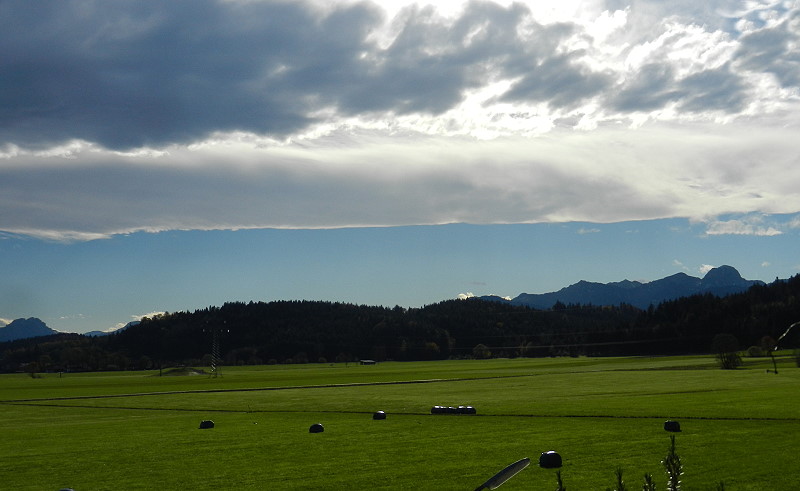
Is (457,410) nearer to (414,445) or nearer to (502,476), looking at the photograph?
(414,445)

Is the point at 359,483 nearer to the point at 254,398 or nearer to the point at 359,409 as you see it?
the point at 359,409

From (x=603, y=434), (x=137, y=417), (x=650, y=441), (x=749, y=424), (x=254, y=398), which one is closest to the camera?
(x=650, y=441)

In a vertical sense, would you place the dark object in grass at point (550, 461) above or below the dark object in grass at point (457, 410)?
above

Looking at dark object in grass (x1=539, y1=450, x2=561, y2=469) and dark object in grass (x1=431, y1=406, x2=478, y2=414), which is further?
dark object in grass (x1=431, y1=406, x2=478, y2=414)

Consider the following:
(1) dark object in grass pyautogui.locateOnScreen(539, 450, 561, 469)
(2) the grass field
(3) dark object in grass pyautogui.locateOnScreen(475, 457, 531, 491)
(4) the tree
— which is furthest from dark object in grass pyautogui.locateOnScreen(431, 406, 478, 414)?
(4) the tree

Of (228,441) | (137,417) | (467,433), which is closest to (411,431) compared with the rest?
(467,433)

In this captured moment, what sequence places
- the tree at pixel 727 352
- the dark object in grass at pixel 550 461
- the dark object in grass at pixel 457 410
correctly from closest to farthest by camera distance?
the dark object in grass at pixel 550 461, the dark object in grass at pixel 457 410, the tree at pixel 727 352

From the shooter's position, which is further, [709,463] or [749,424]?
[749,424]

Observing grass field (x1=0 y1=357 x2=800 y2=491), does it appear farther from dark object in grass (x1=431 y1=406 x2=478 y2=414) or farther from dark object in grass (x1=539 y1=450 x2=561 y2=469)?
dark object in grass (x1=431 y1=406 x2=478 y2=414)

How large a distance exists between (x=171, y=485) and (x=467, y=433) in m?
20.3

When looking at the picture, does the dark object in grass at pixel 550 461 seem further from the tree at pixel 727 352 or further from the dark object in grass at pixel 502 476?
the tree at pixel 727 352

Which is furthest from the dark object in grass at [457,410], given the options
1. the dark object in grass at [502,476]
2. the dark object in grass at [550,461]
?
the dark object in grass at [502,476]

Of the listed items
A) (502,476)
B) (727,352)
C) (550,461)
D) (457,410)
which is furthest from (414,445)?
(727,352)

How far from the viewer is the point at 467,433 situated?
146 ft
